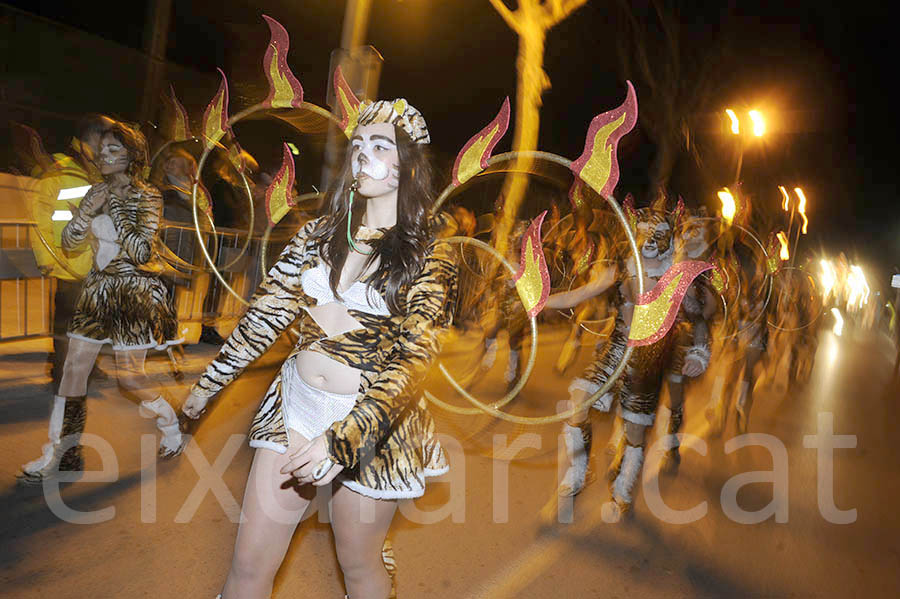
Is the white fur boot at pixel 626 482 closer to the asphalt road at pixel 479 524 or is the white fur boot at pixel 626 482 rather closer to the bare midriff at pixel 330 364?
the asphalt road at pixel 479 524

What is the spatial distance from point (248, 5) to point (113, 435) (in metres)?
10.1

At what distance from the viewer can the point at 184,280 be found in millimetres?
8219

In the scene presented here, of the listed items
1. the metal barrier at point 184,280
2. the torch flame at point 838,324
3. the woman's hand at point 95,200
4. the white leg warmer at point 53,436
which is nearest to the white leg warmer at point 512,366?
the metal barrier at point 184,280

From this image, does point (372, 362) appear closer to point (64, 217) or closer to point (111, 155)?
point (111, 155)

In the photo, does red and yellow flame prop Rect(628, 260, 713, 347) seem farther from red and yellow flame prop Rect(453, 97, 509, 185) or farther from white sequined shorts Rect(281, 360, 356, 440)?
white sequined shorts Rect(281, 360, 356, 440)

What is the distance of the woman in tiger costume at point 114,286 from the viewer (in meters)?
3.57

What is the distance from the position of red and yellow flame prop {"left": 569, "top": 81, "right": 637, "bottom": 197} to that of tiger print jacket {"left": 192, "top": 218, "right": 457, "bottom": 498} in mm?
1016

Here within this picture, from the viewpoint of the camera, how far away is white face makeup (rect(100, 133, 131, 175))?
11.5ft

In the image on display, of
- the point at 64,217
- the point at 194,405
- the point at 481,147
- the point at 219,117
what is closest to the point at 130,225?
the point at 219,117

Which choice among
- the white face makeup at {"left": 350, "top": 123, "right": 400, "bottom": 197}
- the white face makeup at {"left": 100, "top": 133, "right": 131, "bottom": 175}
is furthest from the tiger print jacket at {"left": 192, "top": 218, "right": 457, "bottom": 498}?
the white face makeup at {"left": 100, "top": 133, "right": 131, "bottom": 175}

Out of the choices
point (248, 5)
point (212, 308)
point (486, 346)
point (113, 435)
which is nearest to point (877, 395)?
point (486, 346)

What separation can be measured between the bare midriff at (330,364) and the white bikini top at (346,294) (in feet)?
0.09

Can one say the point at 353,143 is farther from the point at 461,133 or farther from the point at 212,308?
the point at 461,133

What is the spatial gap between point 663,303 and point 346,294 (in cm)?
160
